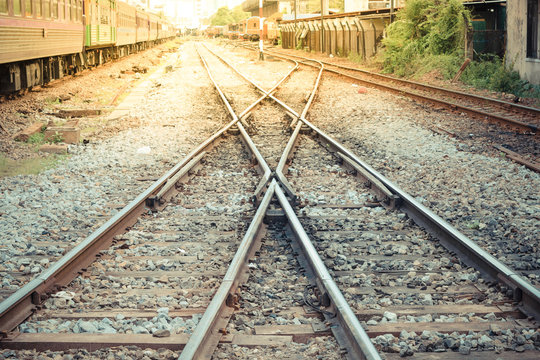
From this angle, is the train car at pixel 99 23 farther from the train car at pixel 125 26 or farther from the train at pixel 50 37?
the train car at pixel 125 26

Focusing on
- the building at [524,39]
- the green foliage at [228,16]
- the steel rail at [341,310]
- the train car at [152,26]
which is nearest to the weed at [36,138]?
the steel rail at [341,310]

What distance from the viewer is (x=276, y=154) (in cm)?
869

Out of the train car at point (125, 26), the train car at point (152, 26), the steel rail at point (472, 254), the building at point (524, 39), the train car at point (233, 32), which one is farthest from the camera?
the train car at point (233, 32)

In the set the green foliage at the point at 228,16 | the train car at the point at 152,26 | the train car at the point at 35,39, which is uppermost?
the green foliage at the point at 228,16

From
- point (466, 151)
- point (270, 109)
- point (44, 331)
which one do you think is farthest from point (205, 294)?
point (270, 109)

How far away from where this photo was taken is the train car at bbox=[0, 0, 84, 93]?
40.4 ft

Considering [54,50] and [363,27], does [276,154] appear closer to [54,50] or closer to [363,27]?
[54,50]

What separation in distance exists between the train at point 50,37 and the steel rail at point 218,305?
9.11 m

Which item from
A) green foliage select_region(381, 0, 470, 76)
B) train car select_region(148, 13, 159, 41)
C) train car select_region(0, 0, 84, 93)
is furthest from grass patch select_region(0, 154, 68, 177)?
train car select_region(148, 13, 159, 41)

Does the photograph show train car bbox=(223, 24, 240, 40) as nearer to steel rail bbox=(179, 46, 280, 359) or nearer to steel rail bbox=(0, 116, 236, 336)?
steel rail bbox=(0, 116, 236, 336)

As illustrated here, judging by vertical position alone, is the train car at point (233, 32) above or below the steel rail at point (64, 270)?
above

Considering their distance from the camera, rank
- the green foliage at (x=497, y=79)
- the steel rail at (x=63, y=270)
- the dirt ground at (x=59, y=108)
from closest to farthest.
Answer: the steel rail at (x=63, y=270), the dirt ground at (x=59, y=108), the green foliage at (x=497, y=79)

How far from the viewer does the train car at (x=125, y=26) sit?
30688 millimetres

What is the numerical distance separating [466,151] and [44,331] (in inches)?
274
